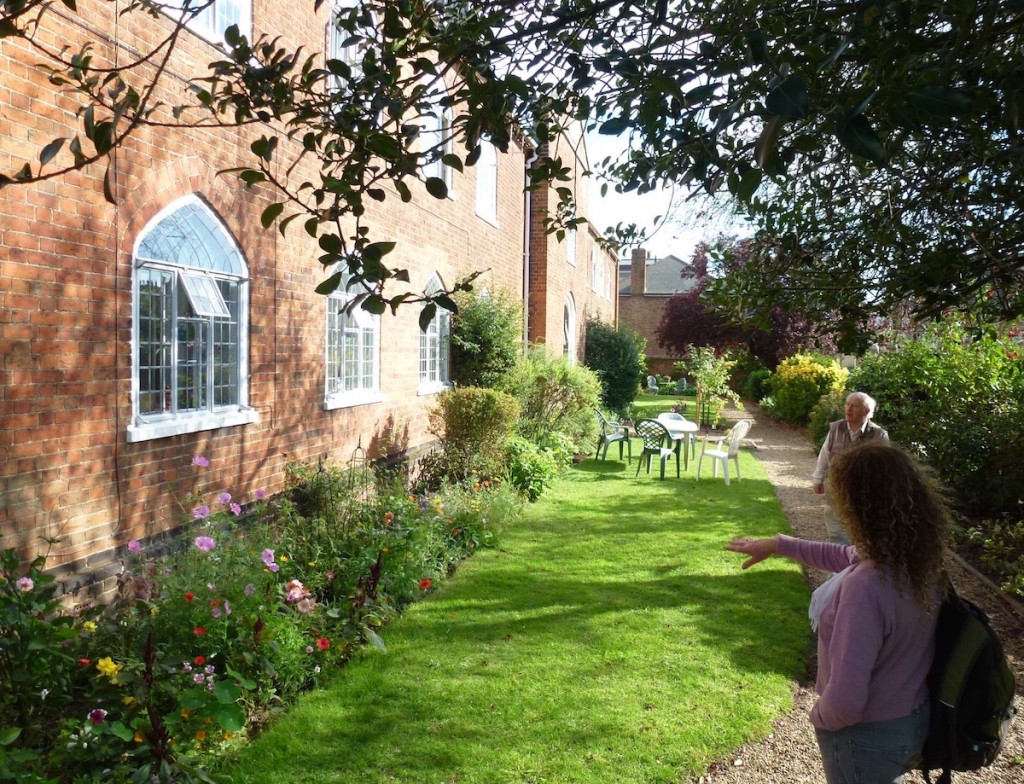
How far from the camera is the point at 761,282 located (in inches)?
248

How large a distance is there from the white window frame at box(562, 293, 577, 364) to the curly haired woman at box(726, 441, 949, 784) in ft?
64.6

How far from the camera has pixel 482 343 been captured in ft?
44.0

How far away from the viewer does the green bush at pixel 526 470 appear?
11500mm

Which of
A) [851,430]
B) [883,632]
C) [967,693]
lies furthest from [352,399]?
[967,693]

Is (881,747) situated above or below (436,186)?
below

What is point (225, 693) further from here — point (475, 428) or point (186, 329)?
point (475, 428)

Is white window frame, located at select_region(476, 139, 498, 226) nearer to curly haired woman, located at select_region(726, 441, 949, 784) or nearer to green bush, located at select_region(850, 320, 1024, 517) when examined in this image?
green bush, located at select_region(850, 320, 1024, 517)

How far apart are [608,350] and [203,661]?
881 inches

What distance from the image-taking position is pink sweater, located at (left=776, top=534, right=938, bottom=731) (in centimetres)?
237

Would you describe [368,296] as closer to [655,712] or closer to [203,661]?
[203,661]

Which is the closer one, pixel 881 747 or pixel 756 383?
pixel 881 747

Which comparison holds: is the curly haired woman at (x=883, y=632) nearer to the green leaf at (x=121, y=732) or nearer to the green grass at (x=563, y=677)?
the green grass at (x=563, y=677)

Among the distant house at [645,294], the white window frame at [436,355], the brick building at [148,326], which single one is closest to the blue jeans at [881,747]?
the brick building at [148,326]

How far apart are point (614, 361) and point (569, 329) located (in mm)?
2722
